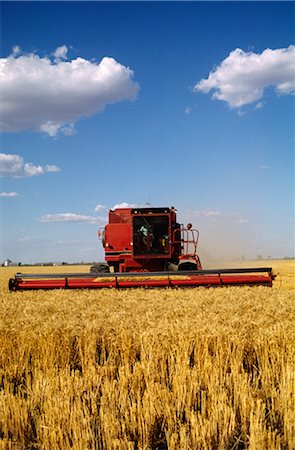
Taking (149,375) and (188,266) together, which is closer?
(149,375)

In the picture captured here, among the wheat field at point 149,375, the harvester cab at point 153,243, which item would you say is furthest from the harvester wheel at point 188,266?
the wheat field at point 149,375

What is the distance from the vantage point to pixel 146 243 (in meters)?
13.6

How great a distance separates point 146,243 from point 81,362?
27.2 ft

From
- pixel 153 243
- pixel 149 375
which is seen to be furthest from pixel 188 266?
pixel 149 375

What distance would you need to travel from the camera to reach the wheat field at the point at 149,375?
360 centimetres

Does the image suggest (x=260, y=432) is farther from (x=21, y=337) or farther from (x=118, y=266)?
(x=118, y=266)

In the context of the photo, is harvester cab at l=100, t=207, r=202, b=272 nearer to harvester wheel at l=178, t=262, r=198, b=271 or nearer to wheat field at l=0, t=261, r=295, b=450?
harvester wheel at l=178, t=262, r=198, b=271

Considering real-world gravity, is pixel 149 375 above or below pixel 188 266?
below

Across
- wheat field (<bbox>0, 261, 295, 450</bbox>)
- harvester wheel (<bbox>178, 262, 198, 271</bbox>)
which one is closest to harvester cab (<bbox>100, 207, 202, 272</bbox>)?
harvester wheel (<bbox>178, 262, 198, 271</bbox>)

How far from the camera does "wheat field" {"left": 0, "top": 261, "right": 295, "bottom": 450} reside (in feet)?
11.8

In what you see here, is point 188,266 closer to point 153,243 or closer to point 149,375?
point 153,243

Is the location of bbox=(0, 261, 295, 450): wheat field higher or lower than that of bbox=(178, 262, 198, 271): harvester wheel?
lower

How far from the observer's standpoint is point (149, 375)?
14.8ft

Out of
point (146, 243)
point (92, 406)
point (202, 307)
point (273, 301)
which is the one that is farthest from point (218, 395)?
point (146, 243)
